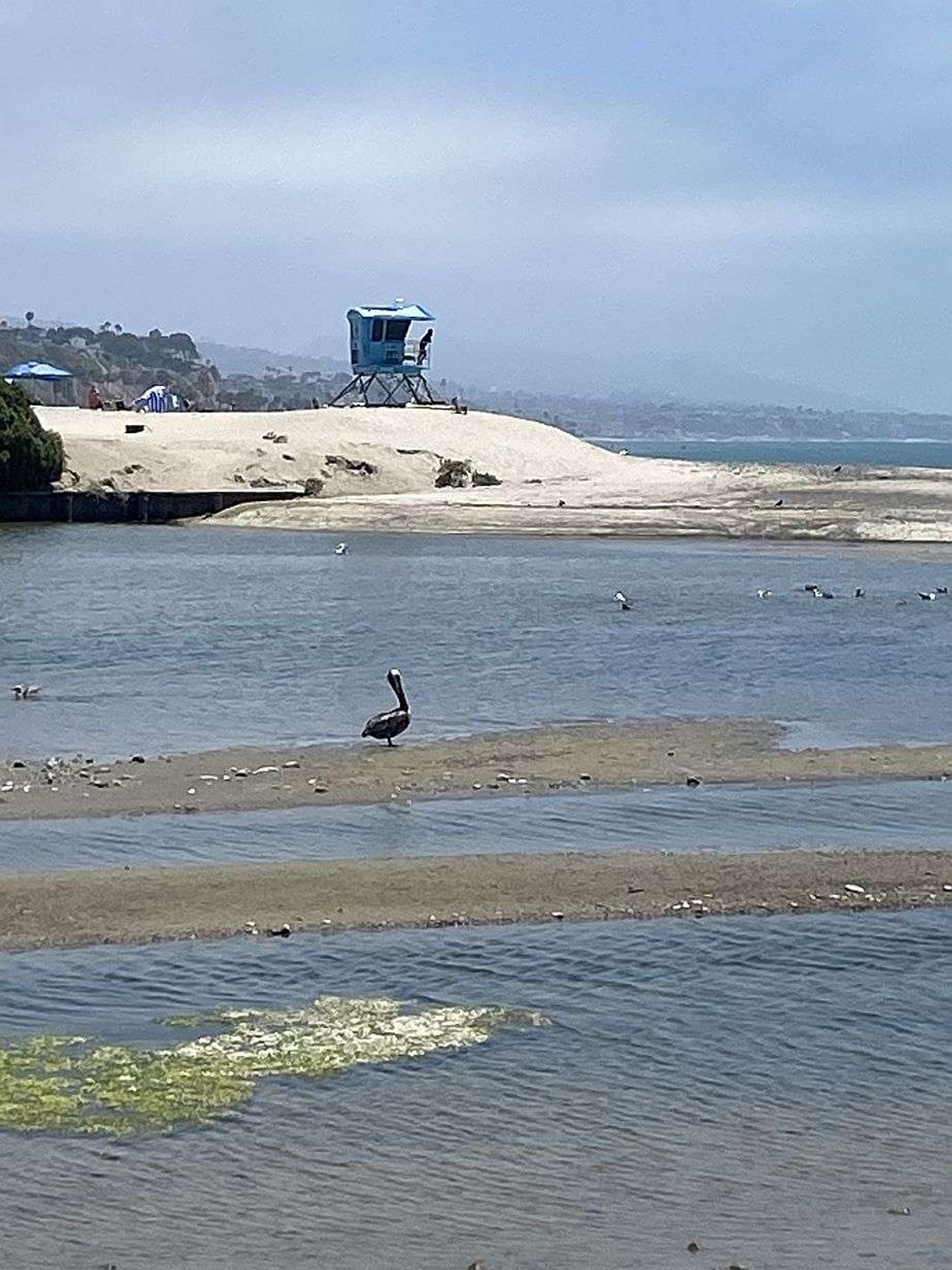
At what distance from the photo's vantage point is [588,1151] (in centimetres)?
1086

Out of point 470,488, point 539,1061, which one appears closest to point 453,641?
point 539,1061

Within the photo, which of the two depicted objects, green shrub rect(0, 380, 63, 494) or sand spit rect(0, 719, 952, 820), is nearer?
sand spit rect(0, 719, 952, 820)

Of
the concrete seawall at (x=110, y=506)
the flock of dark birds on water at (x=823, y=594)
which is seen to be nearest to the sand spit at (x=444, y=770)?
the flock of dark birds on water at (x=823, y=594)

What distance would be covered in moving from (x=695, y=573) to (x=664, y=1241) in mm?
40413

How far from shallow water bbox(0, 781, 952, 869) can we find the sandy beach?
132 ft

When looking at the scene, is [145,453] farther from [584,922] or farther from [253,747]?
[584,922]

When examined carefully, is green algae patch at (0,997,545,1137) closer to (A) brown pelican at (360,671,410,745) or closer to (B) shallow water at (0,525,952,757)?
(A) brown pelican at (360,671,410,745)

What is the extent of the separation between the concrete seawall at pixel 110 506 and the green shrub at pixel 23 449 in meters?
0.48

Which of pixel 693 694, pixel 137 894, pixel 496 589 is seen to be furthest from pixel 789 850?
pixel 496 589

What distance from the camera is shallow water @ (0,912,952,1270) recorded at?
9703mm

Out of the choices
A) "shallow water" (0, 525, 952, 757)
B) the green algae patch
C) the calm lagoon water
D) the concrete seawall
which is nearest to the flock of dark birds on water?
"shallow water" (0, 525, 952, 757)

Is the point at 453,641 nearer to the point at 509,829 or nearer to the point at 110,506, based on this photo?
the point at 509,829

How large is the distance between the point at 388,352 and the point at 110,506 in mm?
33057

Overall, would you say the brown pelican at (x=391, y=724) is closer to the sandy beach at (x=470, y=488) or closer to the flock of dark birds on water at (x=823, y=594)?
the flock of dark birds on water at (x=823, y=594)
